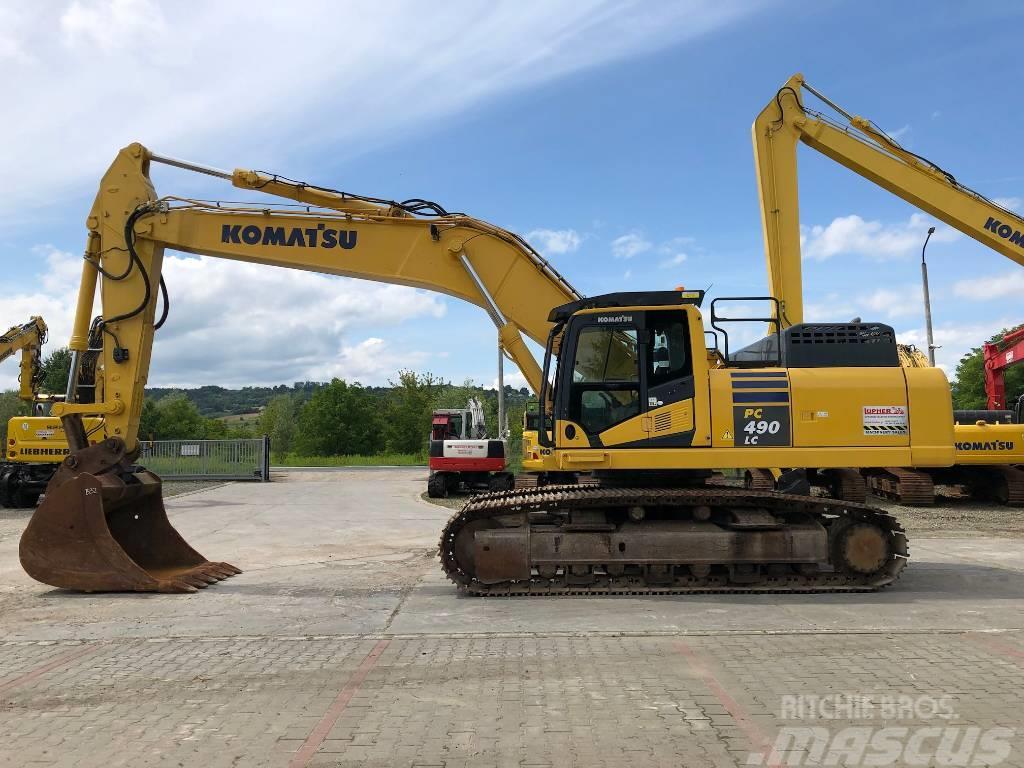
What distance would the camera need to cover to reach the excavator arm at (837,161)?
13.6 metres

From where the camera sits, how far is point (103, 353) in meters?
9.46

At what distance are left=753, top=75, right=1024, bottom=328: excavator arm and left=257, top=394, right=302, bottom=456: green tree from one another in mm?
78144

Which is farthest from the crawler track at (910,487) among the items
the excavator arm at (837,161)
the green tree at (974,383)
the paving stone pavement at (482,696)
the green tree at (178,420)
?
the green tree at (178,420)

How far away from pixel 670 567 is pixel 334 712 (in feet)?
14.9

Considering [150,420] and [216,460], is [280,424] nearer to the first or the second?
[150,420]

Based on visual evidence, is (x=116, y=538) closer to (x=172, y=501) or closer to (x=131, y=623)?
(x=131, y=623)

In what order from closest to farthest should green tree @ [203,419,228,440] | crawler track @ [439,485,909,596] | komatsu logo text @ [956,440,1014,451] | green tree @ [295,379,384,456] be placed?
crawler track @ [439,485,909,596] < komatsu logo text @ [956,440,1014,451] < green tree @ [295,379,384,456] < green tree @ [203,419,228,440]

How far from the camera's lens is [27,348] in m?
22.9

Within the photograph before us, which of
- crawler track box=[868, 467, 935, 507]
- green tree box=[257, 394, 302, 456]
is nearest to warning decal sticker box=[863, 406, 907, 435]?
crawler track box=[868, 467, 935, 507]

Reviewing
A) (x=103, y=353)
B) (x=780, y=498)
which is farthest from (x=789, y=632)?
(x=103, y=353)

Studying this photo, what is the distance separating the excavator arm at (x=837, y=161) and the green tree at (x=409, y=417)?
176 ft

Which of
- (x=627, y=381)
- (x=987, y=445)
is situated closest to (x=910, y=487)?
(x=987, y=445)

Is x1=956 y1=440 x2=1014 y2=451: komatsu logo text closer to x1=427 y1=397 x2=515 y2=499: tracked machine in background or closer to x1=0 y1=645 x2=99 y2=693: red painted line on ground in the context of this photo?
x1=427 y1=397 x2=515 y2=499: tracked machine in background

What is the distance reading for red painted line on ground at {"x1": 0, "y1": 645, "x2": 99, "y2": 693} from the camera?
17.6 feet
